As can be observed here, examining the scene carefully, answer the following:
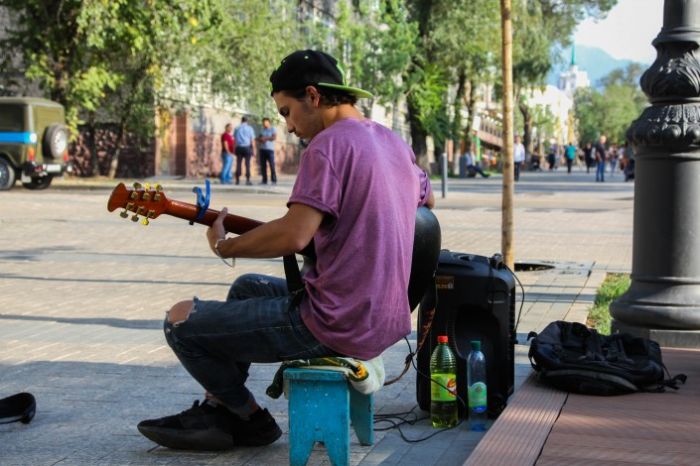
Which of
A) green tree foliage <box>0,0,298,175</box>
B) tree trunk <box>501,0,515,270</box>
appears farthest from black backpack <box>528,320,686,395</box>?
green tree foliage <box>0,0,298,175</box>

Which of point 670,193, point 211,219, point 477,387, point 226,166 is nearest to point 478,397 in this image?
point 477,387

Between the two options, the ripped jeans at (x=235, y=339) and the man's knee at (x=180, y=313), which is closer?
the ripped jeans at (x=235, y=339)

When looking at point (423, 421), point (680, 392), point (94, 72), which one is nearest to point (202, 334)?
point (423, 421)

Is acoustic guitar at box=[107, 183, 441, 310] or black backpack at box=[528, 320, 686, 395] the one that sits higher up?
acoustic guitar at box=[107, 183, 441, 310]

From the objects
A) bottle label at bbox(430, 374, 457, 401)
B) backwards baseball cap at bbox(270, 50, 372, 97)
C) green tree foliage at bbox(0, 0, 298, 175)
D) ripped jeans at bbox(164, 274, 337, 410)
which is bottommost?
bottle label at bbox(430, 374, 457, 401)

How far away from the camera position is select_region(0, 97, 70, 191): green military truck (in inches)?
1031

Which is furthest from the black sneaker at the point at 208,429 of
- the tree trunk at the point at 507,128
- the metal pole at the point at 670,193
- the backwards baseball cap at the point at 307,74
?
A: the tree trunk at the point at 507,128

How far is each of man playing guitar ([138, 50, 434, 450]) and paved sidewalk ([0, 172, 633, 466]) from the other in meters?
0.58

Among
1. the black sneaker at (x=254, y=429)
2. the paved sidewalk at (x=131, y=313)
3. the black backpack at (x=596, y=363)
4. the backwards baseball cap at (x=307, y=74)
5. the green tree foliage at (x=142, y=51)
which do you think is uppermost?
the green tree foliage at (x=142, y=51)

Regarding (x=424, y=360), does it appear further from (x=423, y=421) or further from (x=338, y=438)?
(x=338, y=438)

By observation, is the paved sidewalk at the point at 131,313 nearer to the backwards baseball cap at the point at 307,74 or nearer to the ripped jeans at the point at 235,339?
the ripped jeans at the point at 235,339

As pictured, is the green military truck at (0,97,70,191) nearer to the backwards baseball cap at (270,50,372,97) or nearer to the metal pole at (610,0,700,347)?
the metal pole at (610,0,700,347)

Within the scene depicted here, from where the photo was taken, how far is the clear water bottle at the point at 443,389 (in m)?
5.04

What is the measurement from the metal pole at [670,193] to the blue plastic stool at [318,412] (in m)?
2.85
